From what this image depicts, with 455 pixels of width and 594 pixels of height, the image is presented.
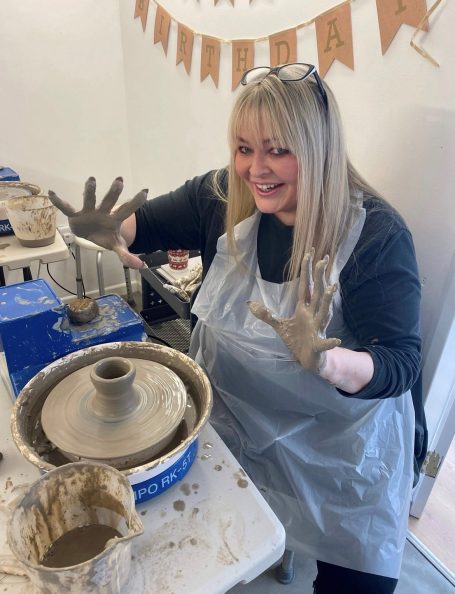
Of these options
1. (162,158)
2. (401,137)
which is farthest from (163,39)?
(401,137)

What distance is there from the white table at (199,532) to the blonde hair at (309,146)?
1.70 ft

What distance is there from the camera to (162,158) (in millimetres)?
2342

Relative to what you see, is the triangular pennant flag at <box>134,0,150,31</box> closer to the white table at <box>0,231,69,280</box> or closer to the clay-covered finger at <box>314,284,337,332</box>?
the white table at <box>0,231,69,280</box>

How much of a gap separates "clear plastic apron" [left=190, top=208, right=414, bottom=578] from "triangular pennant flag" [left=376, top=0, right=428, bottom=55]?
1.50 feet

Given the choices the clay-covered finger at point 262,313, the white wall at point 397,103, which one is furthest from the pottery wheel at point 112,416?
the white wall at point 397,103

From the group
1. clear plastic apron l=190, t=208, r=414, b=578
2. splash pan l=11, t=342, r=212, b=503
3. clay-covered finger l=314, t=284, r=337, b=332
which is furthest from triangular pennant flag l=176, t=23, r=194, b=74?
clay-covered finger l=314, t=284, r=337, b=332

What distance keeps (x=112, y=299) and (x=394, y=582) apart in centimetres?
100

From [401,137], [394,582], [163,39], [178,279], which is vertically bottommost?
[394,582]

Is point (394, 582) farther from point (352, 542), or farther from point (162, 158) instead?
point (162, 158)

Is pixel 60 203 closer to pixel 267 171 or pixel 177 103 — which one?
pixel 267 171

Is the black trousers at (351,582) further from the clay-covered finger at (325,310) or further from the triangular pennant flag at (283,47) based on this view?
the triangular pennant flag at (283,47)

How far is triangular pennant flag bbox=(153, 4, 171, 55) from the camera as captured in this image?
1.89 m

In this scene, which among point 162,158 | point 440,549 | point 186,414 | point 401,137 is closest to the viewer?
point 186,414

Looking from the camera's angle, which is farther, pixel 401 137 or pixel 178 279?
pixel 178 279
